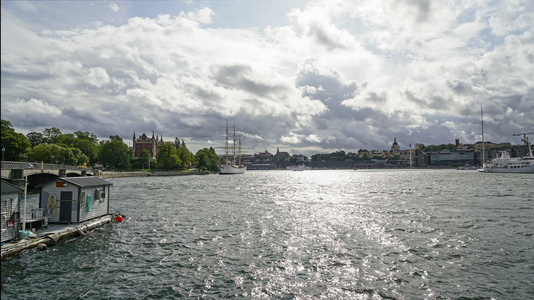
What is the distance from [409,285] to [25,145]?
11748 centimetres

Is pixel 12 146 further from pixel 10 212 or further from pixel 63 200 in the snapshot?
pixel 10 212

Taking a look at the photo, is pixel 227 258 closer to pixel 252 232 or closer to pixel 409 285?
pixel 252 232

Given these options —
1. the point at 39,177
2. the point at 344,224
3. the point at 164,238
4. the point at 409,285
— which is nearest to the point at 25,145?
the point at 39,177

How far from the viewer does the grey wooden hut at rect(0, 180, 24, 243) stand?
22062 millimetres

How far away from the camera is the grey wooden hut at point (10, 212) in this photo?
2206 centimetres

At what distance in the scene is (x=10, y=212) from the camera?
22625mm

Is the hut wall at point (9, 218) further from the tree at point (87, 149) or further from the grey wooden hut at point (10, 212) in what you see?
the tree at point (87, 149)

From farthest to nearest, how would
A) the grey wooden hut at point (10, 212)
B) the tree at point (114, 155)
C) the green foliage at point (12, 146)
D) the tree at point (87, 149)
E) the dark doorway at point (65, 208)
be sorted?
1. the tree at point (114, 155)
2. the tree at point (87, 149)
3. the green foliage at point (12, 146)
4. the dark doorway at point (65, 208)
5. the grey wooden hut at point (10, 212)

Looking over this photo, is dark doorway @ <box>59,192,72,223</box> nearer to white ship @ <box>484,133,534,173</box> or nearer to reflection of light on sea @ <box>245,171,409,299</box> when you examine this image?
reflection of light on sea @ <box>245,171,409,299</box>

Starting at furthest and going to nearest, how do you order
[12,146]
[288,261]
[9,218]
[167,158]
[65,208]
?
[167,158] < [12,146] < [65,208] < [9,218] < [288,261]

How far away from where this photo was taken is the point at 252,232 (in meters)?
30.4

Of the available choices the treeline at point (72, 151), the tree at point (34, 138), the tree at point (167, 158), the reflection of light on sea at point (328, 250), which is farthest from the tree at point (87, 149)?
the reflection of light on sea at point (328, 250)

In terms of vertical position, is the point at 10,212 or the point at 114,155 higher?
the point at 114,155

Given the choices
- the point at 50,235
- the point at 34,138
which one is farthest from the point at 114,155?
the point at 50,235
